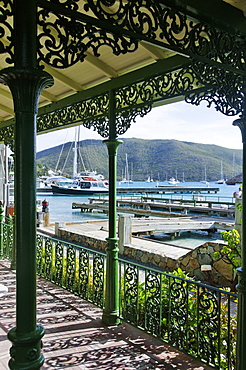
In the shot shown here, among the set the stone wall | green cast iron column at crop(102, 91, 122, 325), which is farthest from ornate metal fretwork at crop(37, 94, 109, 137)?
the stone wall

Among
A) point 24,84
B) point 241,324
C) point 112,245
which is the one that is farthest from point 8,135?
point 241,324

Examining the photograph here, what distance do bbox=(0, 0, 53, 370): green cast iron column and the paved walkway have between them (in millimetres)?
1859

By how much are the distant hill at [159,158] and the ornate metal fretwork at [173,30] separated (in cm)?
9178

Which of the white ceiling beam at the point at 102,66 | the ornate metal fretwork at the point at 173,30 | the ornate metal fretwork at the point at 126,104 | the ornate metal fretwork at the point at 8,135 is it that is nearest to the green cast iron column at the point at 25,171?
the ornate metal fretwork at the point at 173,30

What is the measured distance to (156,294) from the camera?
13.9ft

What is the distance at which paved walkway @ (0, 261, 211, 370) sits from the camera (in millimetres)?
3463

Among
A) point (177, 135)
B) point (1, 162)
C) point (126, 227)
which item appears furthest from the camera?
point (177, 135)

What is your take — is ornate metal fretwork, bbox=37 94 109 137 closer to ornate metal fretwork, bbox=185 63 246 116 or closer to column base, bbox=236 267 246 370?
ornate metal fretwork, bbox=185 63 246 116

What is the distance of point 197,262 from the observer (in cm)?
905

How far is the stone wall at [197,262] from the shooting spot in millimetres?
8586

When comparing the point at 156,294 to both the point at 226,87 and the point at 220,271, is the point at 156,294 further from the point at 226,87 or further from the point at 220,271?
the point at 220,271

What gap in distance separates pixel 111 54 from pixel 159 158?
10148 cm

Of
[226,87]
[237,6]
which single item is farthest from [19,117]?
[237,6]

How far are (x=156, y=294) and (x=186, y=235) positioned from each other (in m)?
14.3
